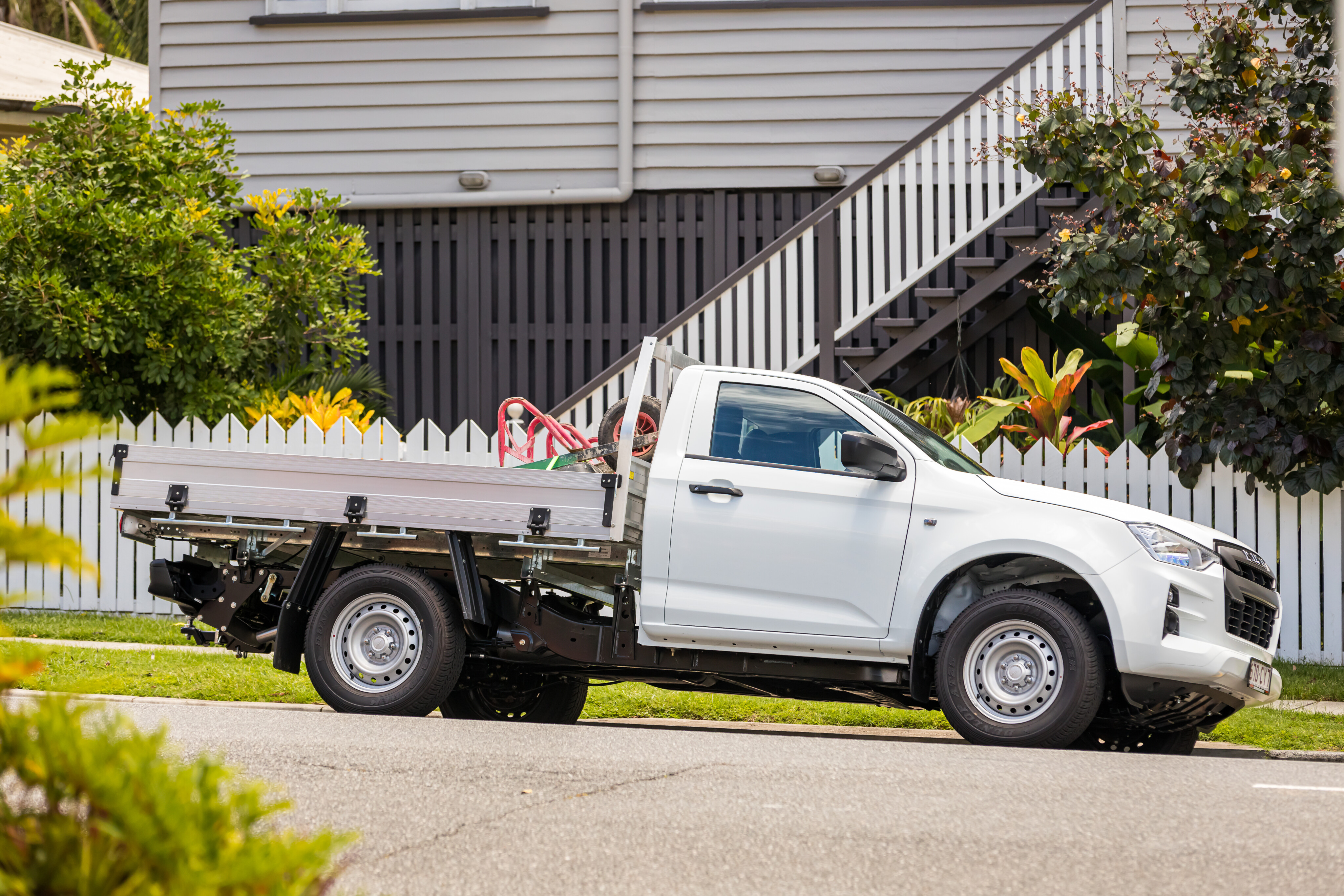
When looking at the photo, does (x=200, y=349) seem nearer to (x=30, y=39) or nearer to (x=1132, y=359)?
(x=1132, y=359)

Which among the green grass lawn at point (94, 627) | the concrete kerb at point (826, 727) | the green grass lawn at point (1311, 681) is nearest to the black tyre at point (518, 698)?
the concrete kerb at point (826, 727)

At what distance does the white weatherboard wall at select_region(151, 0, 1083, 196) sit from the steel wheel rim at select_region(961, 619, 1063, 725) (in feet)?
27.9

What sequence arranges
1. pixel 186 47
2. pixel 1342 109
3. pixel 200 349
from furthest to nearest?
1. pixel 186 47
2. pixel 200 349
3. pixel 1342 109

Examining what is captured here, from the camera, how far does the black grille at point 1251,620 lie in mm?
7012

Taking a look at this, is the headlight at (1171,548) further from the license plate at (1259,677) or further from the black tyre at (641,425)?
the black tyre at (641,425)

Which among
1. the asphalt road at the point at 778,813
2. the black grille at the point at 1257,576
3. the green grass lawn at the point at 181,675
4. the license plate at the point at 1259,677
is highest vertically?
the black grille at the point at 1257,576

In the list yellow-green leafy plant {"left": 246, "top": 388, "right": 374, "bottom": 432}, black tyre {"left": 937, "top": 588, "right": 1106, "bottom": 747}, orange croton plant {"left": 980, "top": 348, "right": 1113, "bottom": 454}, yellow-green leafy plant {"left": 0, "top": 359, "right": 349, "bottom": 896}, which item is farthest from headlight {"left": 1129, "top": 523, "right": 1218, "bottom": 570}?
yellow-green leafy plant {"left": 246, "top": 388, "right": 374, "bottom": 432}

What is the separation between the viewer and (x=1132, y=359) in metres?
12.7

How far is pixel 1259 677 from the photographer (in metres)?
7.11

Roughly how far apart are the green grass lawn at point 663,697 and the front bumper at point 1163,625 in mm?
1512

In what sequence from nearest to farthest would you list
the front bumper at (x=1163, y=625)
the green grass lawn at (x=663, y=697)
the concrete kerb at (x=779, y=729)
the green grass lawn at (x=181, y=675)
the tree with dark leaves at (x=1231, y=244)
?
1. the front bumper at (x=1163, y=625)
2. the concrete kerb at (x=779, y=729)
3. the green grass lawn at (x=663, y=697)
4. the green grass lawn at (x=181, y=675)
5. the tree with dark leaves at (x=1231, y=244)

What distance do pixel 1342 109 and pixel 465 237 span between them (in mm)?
11751

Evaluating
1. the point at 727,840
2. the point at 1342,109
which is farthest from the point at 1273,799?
the point at 1342,109

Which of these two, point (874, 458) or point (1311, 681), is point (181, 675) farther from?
point (1311, 681)
